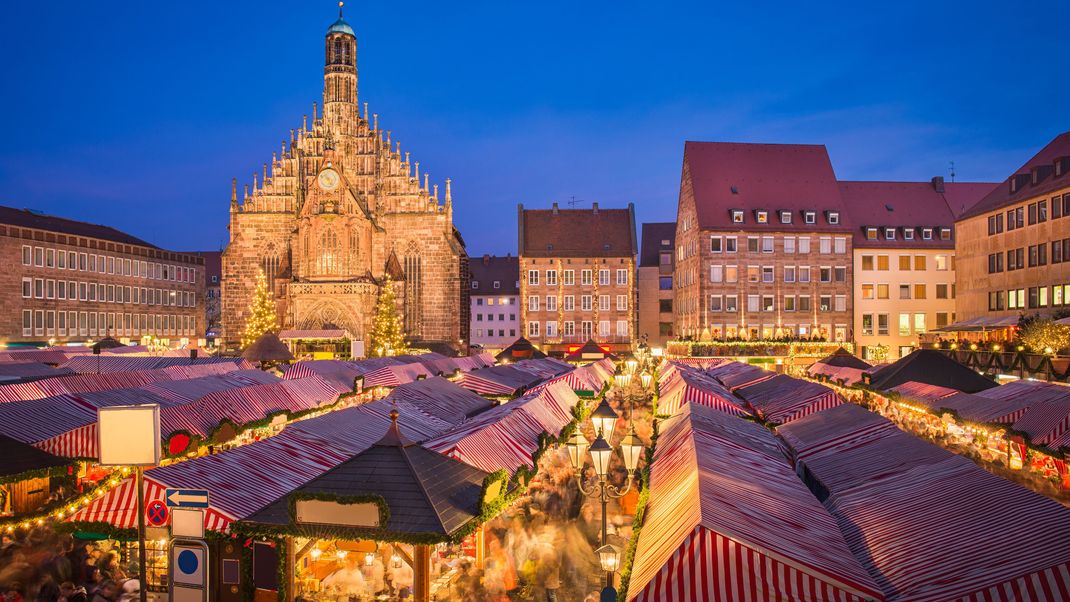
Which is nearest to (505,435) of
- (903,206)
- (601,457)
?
(601,457)

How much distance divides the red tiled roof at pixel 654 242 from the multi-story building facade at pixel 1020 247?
3121 cm

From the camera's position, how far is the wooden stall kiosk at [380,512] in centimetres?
853

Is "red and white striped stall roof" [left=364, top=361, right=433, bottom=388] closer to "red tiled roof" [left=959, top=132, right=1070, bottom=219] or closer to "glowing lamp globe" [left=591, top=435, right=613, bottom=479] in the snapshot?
"glowing lamp globe" [left=591, top=435, right=613, bottom=479]

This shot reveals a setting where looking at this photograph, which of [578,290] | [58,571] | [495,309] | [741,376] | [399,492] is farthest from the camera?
[495,309]

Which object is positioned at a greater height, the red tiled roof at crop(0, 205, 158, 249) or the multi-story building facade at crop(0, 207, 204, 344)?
the red tiled roof at crop(0, 205, 158, 249)

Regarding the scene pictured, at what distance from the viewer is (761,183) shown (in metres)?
64.4

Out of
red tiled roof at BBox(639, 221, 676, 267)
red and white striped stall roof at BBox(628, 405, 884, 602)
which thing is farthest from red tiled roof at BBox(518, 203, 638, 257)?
red and white striped stall roof at BBox(628, 405, 884, 602)

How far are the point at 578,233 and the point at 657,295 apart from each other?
11312 millimetres

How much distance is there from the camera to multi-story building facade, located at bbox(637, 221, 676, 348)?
79500mm

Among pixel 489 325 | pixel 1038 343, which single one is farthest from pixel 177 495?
pixel 489 325

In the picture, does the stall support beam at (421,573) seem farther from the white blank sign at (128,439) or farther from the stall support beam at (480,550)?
the stall support beam at (480,550)

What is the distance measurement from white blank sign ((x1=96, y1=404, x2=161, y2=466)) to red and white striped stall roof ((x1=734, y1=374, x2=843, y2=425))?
13631 millimetres

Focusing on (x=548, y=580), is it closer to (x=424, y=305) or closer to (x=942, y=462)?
(x=942, y=462)

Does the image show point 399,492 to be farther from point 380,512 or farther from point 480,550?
point 480,550
